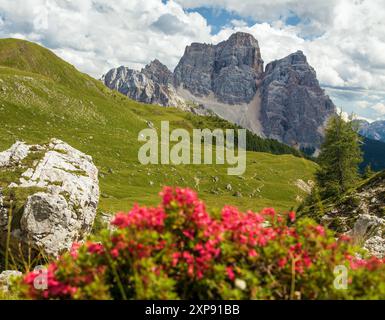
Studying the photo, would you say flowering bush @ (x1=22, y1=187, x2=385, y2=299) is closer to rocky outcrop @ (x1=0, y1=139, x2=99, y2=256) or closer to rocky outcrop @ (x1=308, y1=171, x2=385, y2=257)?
rocky outcrop @ (x1=308, y1=171, x2=385, y2=257)

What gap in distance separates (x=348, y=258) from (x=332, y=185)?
4713 centimetres

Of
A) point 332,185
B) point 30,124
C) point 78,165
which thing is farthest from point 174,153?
point 78,165

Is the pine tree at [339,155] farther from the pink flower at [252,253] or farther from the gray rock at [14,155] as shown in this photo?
the pink flower at [252,253]

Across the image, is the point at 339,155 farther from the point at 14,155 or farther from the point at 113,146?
the point at 113,146

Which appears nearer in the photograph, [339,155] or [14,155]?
[14,155]

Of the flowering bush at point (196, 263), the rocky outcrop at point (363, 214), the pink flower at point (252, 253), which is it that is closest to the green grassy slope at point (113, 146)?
the rocky outcrop at point (363, 214)

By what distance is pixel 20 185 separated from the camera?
1006 inches

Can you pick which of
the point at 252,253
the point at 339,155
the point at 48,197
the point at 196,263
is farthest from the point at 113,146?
the point at 252,253

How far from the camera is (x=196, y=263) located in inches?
203

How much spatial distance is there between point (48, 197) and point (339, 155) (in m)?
45.1

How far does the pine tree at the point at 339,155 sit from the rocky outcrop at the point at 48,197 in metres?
37.2

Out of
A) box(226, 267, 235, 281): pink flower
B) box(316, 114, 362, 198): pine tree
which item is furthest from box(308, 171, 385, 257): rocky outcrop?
box(316, 114, 362, 198): pine tree

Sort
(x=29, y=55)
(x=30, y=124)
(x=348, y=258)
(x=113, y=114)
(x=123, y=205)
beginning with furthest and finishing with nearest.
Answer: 1. (x=29, y=55)
2. (x=113, y=114)
3. (x=30, y=124)
4. (x=123, y=205)
5. (x=348, y=258)
